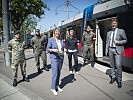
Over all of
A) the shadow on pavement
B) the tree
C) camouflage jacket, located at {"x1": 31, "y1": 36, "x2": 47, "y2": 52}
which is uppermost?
the tree

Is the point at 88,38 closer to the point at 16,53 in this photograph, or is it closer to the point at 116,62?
the point at 116,62

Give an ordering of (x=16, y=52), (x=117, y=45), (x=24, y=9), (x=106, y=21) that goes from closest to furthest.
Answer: (x=117, y=45)
(x=16, y=52)
(x=106, y=21)
(x=24, y=9)

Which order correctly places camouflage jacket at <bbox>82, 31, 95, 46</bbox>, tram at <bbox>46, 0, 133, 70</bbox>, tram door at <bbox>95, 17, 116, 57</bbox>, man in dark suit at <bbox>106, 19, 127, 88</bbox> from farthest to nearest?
tram door at <bbox>95, 17, 116, 57</bbox>, camouflage jacket at <bbox>82, 31, 95, 46</bbox>, tram at <bbox>46, 0, 133, 70</bbox>, man in dark suit at <bbox>106, 19, 127, 88</bbox>

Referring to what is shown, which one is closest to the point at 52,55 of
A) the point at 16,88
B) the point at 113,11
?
the point at 16,88

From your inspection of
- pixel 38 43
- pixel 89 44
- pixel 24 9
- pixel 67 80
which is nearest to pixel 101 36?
pixel 89 44

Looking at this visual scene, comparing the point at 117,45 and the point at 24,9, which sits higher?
the point at 24,9

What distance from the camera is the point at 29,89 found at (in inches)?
305

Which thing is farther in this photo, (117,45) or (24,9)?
(24,9)

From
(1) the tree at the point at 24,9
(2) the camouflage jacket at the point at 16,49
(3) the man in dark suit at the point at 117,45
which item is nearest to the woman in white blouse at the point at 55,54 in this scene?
(2) the camouflage jacket at the point at 16,49

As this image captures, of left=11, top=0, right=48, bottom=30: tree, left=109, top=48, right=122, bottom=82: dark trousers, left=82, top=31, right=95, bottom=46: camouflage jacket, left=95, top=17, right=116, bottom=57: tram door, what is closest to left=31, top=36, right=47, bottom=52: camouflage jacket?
left=82, top=31, right=95, bottom=46: camouflage jacket

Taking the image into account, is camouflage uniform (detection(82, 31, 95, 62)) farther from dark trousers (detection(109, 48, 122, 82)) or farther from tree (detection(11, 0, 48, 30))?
tree (detection(11, 0, 48, 30))

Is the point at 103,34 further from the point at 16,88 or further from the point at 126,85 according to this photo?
the point at 16,88

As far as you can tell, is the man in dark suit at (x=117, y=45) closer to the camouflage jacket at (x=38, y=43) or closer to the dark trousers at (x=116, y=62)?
the dark trousers at (x=116, y=62)

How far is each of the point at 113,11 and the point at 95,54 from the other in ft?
10.7
